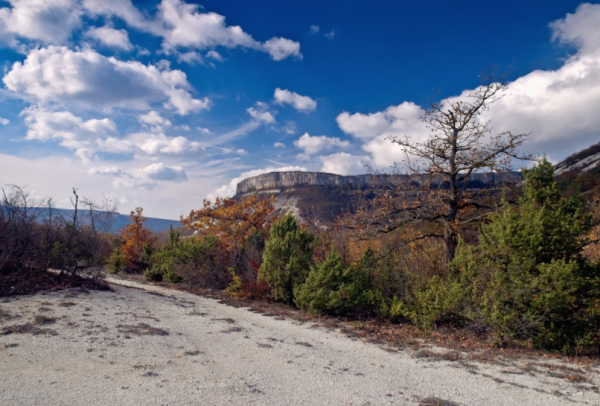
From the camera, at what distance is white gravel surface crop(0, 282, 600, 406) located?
4922mm

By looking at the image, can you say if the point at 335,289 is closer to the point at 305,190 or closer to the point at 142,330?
the point at 142,330

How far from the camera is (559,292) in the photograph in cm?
730

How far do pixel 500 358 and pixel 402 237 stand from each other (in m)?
10.4

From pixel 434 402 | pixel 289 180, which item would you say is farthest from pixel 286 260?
pixel 289 180

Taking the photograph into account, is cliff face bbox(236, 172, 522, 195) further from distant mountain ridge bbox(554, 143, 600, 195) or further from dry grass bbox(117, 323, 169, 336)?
dry grass bbox(117, 323, 169, 336)

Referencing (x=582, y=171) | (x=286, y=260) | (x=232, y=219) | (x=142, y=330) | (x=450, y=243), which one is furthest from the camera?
(x=582, y=171)

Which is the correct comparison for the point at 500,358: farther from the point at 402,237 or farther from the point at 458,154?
the point at 402,237

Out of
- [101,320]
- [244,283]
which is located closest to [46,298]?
[101,320]

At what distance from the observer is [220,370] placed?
5.95 meters

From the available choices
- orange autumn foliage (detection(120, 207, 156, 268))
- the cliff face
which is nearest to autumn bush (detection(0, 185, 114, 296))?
orange autumn foliage (detection(120, 207, 156, 268))

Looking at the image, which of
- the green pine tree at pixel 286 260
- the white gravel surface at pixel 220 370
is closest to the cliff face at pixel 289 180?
the green pine tree at pixel 286 260

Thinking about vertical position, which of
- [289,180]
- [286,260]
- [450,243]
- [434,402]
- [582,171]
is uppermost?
[289,180]

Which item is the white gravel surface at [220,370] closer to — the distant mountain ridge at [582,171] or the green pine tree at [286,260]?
the green pine tree at [286,260]

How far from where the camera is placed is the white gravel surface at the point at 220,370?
16.1 ft
